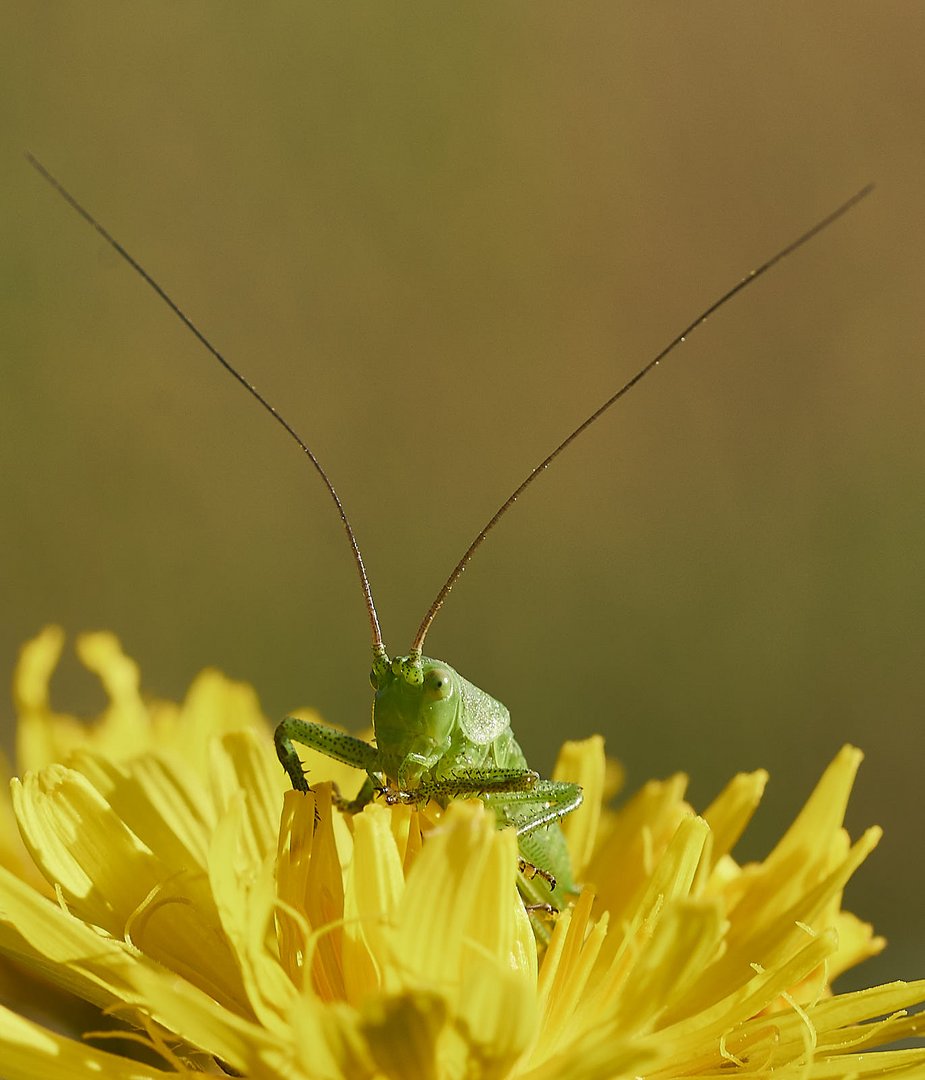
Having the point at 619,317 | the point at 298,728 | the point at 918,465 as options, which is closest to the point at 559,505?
the point at 619,317

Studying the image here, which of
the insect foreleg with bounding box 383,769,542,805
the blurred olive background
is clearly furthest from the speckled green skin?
the blurred olive background

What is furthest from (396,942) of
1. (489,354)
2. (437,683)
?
(489,354)

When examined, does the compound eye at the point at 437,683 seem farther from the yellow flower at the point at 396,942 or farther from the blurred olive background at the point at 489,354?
the blurred olive background at the point at 489,354

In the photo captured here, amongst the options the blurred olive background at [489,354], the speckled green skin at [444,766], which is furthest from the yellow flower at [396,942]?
the blurred olive background at [489,354]

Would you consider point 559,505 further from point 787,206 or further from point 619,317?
point 787,206

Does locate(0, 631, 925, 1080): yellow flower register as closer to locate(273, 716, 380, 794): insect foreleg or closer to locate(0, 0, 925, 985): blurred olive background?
locate(273, 716, 380, 794): insect foreleg

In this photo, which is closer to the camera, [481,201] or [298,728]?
[298,728]

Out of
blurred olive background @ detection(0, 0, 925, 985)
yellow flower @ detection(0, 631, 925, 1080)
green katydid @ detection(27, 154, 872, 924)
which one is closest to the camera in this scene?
yellow flower @ detection(0, 631, 925, 1080)
